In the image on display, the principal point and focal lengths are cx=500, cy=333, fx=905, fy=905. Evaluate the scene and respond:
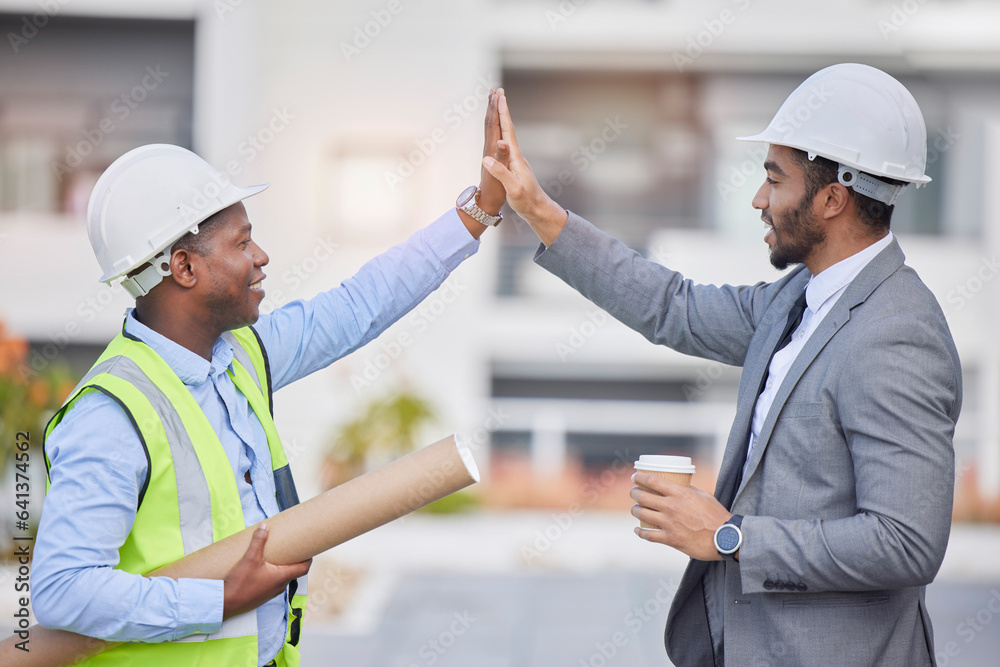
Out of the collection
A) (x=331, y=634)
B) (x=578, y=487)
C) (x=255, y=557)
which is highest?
(x=255, y=557)

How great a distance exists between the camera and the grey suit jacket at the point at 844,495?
1.83m

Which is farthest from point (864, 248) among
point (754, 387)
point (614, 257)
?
point (614, 257)

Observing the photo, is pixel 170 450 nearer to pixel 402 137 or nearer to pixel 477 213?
pixel 477 213

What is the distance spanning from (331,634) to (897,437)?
4296mm

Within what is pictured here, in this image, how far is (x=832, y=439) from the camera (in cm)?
195

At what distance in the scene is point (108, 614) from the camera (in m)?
1.70

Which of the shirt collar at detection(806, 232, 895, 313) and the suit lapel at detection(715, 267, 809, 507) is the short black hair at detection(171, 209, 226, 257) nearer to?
the suit lapel at detection(715, 267, 809, 507)

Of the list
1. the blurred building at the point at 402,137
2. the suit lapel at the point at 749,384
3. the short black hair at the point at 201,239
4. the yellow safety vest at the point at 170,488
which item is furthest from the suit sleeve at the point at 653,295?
the blurred building at the point at 402,137

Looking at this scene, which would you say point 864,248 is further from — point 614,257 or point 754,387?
point 614,257

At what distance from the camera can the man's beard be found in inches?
83.6

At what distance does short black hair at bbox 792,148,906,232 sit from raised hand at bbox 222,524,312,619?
1436mm

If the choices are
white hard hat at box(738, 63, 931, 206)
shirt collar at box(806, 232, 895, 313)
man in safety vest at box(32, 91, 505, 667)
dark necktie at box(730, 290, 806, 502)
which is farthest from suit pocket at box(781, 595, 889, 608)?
man in safety vest at box(32, 91, 505, 667)

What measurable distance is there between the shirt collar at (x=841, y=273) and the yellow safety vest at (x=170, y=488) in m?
1.40

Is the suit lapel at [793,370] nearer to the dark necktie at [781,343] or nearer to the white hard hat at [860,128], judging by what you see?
the dark necktie at [781,343]
